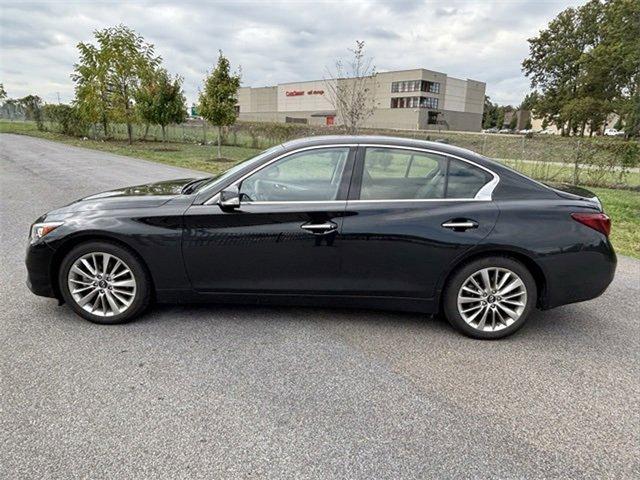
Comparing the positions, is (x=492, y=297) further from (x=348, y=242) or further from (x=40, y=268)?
(x=40, y=268)

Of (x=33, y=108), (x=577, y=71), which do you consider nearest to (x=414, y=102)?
(x=577, y=71)

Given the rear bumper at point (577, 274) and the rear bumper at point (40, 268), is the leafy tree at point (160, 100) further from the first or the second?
the rear bumper at point (577, 274)

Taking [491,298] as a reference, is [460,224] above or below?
above

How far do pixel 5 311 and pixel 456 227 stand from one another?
3.94m

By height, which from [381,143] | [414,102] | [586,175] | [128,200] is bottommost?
[586,175]

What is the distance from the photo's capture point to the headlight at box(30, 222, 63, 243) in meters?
3.48

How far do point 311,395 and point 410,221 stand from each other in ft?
5.06

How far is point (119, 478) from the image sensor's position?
2027mm

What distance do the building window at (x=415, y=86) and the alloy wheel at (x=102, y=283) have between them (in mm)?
78071

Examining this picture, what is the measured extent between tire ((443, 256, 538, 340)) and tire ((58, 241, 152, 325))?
255 cm

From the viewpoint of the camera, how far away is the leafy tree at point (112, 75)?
2609cm

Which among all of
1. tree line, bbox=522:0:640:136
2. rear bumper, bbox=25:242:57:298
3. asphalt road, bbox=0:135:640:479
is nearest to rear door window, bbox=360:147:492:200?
asphalt road, bbox=0:135:640:479

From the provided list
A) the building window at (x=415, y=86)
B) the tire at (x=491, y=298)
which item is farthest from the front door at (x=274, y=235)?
the building window at (x=415, y=86)

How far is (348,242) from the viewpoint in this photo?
3.40m
